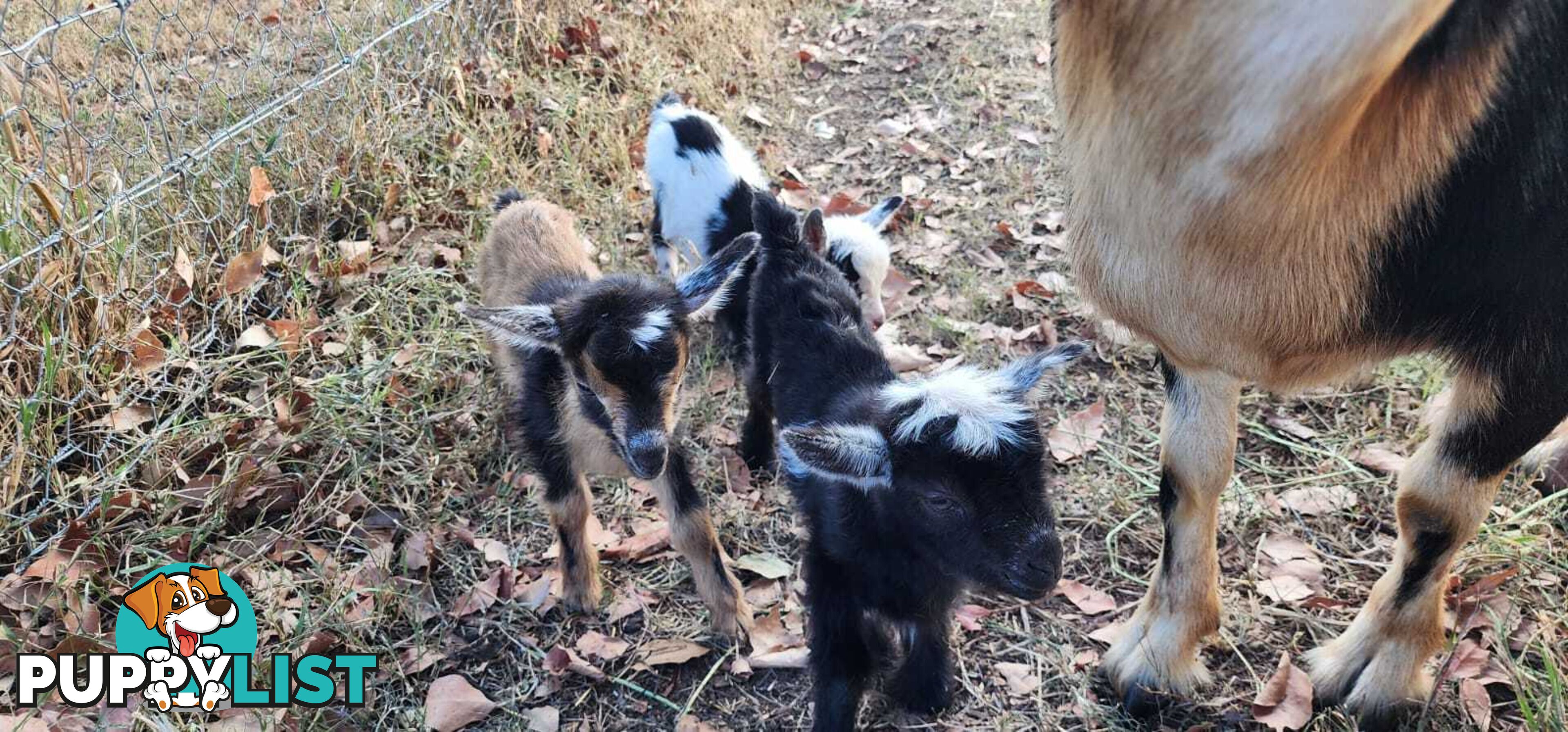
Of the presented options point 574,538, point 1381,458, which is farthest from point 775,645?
point 1381,458

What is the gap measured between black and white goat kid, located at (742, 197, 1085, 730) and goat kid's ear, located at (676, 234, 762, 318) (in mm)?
310

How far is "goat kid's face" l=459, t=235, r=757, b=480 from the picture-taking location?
294cm

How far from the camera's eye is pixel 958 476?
252cm

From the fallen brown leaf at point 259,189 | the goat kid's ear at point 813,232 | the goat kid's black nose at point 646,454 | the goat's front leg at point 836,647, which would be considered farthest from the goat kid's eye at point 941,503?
the fallen brown leaf at point 259,189

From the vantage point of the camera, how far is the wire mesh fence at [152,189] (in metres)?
→ 3.48

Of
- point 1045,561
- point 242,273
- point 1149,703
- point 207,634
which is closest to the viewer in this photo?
point 1045,561

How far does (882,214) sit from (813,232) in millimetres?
765

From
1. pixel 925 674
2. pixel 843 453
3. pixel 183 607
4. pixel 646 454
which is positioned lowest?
pixel 183 607

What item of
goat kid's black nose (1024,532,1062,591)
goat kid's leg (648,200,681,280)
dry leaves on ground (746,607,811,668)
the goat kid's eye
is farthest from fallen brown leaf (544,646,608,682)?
goat kid's leg (648,200,681,280)

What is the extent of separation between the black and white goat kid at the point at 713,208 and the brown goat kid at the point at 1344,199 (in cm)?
177

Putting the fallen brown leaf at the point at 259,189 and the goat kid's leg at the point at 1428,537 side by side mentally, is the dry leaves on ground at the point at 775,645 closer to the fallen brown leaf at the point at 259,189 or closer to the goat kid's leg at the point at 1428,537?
the goat kid's leg at the point at 1428,537

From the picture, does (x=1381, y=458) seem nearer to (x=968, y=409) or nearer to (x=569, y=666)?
(x=968, y=409)

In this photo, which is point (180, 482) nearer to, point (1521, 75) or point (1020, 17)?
point (1521, 75)

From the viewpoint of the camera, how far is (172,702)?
2.91 meters
